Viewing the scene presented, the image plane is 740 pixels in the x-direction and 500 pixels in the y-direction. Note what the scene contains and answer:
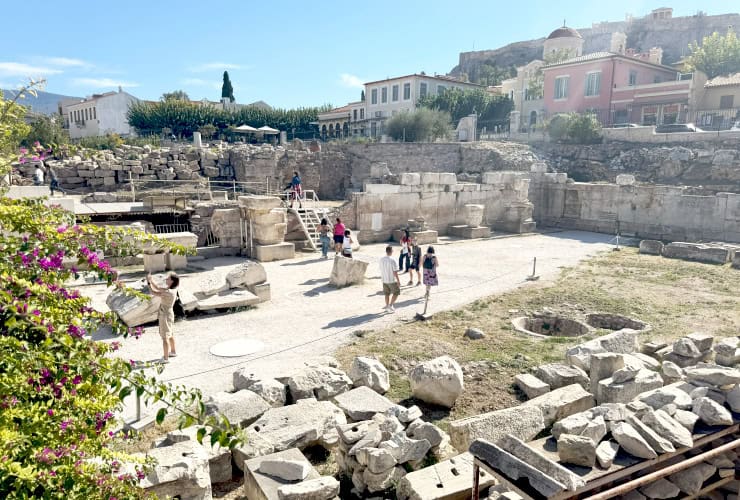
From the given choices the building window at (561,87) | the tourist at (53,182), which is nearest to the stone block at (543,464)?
the tourist at (53,182)

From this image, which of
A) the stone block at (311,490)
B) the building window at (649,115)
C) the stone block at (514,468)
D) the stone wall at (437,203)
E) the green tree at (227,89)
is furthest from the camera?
the green tree at (227,89)

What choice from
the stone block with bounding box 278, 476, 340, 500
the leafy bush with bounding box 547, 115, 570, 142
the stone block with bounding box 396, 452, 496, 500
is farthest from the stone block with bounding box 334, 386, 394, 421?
the leafy bush with bounding box 547, 115, 570, 142

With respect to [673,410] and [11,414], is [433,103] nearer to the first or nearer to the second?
[673,410]

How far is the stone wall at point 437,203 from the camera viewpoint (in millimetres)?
18250

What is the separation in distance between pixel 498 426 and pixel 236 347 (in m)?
4.52

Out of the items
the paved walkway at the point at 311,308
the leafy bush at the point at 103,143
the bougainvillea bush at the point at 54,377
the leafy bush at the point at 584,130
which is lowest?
the paved walkway at the point at 311,308

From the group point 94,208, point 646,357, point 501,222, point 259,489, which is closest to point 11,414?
point 259,489

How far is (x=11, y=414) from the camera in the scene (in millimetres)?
2449

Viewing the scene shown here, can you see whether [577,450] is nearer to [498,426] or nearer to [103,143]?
[498,426]

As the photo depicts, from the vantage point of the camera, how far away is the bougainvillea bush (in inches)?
93.3

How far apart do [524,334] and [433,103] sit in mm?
38366

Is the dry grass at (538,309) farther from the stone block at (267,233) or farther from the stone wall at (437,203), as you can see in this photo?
the stone block at (267,233)

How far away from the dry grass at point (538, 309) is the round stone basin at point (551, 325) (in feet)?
0.95

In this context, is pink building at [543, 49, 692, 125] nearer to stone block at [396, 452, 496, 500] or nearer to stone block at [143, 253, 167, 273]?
stone block at [143, 253, 167, 273]
